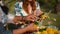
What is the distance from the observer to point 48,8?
969mm

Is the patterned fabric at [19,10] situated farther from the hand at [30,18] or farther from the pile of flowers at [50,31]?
the pile of flowers at [50,31]

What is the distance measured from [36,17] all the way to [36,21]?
1.1 inches

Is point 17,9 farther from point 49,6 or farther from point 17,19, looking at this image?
point 49,6

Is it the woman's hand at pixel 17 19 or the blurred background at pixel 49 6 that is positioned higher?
the blurred background at pixel 49 6

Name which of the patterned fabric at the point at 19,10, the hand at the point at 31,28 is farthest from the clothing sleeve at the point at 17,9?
the hand at the point at 31,28

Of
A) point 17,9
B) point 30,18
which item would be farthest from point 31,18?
point 17,9

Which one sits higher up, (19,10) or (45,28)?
(19,10)

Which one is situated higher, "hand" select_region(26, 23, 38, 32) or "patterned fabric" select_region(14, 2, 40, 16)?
"patterned fabric" select_region(14, 2, 40, 16)

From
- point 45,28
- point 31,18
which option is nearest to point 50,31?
point 45,28

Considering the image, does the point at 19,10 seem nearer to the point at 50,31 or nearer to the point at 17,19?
the point at 17,19

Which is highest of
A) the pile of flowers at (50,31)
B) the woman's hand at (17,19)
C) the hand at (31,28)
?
the woman's hand at (17,19)

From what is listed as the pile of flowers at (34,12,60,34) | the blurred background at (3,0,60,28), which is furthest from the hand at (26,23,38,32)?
the blurred background at (3,0,60,28)

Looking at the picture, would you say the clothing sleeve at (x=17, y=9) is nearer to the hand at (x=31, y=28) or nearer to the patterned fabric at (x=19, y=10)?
the patterned fabric at (x=19, y=10)

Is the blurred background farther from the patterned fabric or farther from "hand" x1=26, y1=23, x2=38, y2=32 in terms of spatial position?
"hand" x1=26, y1=23, x2=38, y2=32
